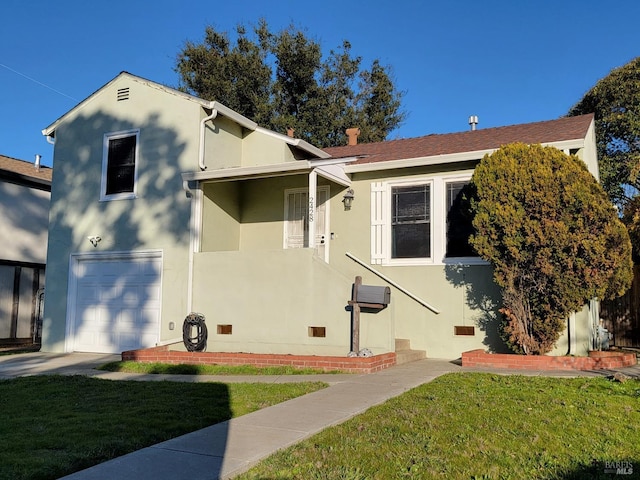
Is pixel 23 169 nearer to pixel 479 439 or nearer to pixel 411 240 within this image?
pixel 411 240

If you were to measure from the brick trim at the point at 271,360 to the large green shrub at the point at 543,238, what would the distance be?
8.07 feet

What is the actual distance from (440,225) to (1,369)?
351 inches

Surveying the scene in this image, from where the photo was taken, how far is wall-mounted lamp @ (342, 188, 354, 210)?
12.6 m

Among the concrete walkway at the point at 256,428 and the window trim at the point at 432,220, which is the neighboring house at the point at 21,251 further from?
the window trim at the point at 432,220

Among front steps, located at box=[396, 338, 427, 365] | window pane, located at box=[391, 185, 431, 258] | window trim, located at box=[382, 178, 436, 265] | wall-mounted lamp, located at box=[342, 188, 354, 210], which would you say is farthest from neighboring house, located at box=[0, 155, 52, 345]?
front steps, located at box=[396, 338, 427, 365]

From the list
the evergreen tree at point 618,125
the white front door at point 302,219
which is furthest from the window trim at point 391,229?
the evergreen tree at point 618,125

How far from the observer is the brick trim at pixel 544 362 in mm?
9164

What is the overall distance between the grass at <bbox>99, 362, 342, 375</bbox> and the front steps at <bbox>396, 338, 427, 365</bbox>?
1.66 m

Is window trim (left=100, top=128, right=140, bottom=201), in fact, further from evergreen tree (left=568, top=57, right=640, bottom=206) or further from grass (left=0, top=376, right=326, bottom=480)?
evergreen tree (left=568, top=57, right=640, bottom=206)

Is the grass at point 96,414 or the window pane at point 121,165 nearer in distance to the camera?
the grass at point 96,414

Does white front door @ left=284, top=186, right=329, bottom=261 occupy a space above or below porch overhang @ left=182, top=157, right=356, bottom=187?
below

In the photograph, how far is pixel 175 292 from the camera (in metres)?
12.3

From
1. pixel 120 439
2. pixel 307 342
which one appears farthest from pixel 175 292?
pixel 120 439

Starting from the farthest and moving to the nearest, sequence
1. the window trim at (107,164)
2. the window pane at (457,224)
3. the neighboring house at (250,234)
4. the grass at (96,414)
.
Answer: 1. the window trim at (107,164)
2. the window pane at (457,224)
3. the neighboring house at (250,234)
4. the grass at (96,414)
